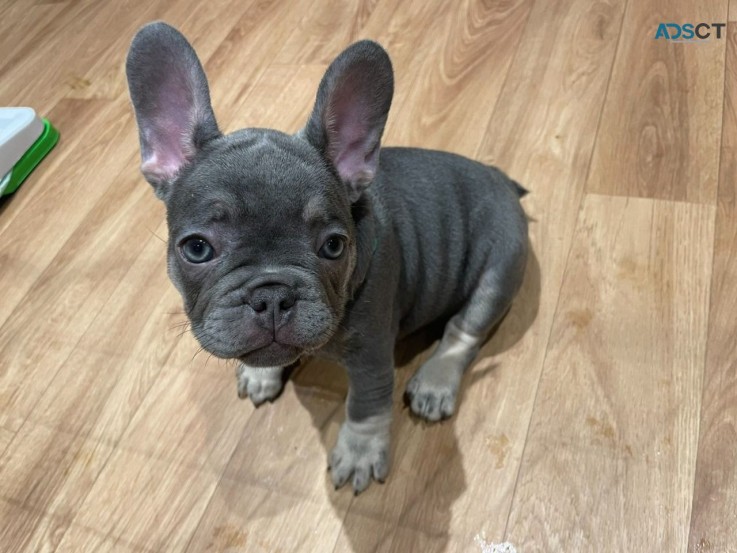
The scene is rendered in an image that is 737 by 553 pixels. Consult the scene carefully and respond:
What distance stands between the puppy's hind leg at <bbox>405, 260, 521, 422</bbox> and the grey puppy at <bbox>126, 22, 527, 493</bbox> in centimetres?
1

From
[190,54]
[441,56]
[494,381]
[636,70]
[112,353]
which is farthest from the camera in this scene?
[441,56]

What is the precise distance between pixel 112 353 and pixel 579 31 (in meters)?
3.08

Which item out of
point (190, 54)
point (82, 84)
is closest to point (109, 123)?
point (82, 84)

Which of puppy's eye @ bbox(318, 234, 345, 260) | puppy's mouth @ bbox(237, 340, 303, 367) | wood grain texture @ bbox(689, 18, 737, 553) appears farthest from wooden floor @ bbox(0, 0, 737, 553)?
puppy's eye @ bbox(318, 234, 345, 260)

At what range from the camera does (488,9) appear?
4113mm

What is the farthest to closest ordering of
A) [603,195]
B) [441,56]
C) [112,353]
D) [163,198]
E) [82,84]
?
1. [82,84]
2. [441,56]
3. [603,195]
4. [112,353]
5. [163,198]

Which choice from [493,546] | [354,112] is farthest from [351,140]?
[493,546]

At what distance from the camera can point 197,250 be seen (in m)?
1.75

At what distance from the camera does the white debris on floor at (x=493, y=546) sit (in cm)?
214

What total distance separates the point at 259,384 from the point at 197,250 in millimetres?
913

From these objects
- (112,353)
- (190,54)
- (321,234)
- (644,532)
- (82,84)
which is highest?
(190,54)

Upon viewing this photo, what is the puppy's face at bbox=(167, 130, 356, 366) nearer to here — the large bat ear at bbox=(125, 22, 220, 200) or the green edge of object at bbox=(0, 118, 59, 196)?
the large bat ear at bbox=(125, 22, 220, 200)

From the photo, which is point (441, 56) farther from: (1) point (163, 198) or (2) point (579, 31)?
(1) point (163, 198)

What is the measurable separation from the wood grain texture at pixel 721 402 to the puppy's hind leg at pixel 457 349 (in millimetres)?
799
